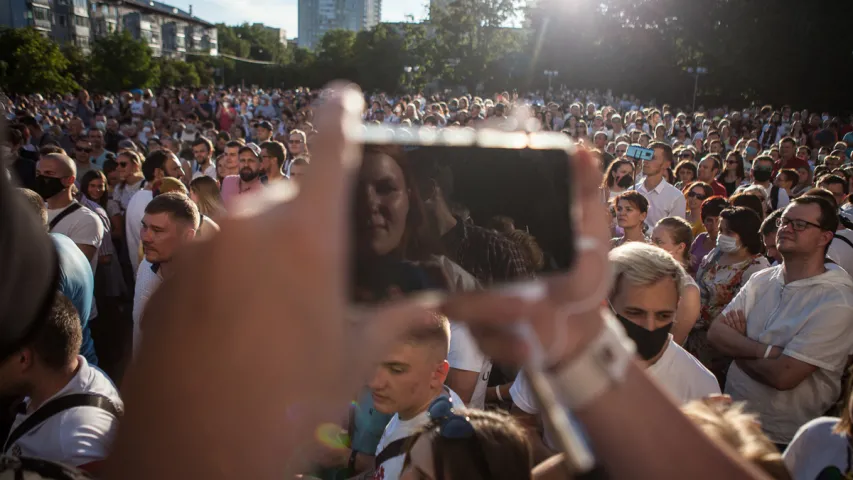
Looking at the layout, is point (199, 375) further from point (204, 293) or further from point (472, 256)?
point (472, 256)

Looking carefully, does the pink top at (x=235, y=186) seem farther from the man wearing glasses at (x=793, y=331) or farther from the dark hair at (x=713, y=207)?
the man wearing glasses at (x=793, y=331)

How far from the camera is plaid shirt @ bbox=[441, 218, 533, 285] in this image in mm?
876

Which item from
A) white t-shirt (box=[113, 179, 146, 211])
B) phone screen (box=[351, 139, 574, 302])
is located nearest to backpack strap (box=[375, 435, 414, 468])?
phone screen (box=[351, 139, 574, 302])

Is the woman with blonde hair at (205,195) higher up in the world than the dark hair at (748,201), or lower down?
lower down

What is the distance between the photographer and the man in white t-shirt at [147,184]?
18.0ft

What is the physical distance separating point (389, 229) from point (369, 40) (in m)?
52.2

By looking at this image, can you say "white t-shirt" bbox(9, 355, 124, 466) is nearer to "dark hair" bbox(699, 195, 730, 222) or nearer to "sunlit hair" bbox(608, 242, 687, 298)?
"sunlit hair" bbox(608, 242, 687, 298)

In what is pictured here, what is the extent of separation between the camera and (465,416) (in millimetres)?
2029

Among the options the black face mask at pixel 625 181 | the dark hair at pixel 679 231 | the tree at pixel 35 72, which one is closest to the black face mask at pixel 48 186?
the dark hair at pixel 679 231

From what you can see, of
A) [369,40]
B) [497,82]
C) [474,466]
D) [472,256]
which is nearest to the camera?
[472,256]

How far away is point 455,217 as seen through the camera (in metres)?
0.93

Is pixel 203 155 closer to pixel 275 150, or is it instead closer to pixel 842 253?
pixel 275 150

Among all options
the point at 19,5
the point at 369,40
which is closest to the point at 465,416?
the point at 369,40

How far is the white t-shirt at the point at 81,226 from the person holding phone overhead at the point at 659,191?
5293mm
